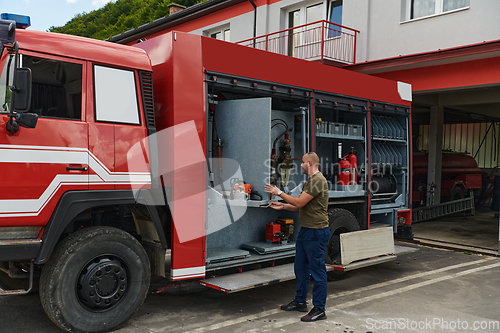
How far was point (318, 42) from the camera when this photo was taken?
43.2 ft

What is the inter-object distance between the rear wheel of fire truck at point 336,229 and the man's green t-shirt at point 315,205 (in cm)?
149

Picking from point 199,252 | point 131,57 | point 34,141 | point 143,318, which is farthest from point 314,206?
point 34,141

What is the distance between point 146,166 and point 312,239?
2109 mm

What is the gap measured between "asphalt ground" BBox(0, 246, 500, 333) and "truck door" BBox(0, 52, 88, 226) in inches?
60.7

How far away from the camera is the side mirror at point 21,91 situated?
12.1ft

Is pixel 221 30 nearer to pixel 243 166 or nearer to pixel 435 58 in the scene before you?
pixel 435 58

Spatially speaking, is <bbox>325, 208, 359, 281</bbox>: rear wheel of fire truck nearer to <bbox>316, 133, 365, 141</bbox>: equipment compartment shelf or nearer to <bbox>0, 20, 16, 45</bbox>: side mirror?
<bbox>316, 133, 365, 141</bbox>: equipment compartment shelf

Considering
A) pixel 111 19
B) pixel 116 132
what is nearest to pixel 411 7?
pixel 116 132

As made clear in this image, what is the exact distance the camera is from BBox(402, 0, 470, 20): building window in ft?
34.6

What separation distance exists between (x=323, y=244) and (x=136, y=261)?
217cm

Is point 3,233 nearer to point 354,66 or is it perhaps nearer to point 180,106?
point 180,106

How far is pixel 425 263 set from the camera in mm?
8266

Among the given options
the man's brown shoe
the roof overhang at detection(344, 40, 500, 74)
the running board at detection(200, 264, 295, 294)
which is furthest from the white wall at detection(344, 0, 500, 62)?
the man's brown shoe

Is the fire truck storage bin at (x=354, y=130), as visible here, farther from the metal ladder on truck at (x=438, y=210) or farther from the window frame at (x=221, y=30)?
the window frame at (x=221, y=30)
